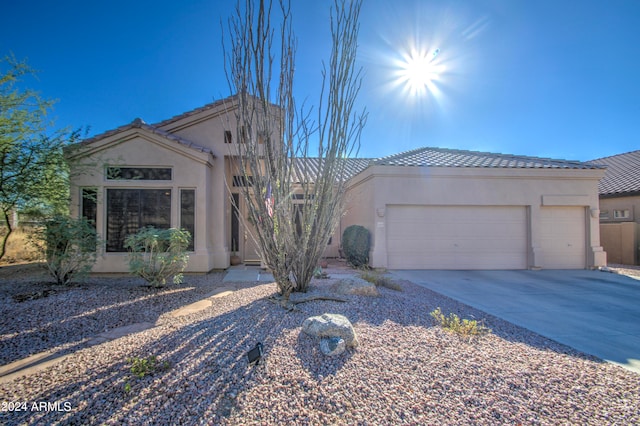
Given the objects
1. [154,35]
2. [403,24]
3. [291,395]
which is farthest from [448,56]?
[291,395]

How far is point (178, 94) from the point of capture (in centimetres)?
975

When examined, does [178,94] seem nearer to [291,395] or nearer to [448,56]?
[448,56]

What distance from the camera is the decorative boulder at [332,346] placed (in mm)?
3353

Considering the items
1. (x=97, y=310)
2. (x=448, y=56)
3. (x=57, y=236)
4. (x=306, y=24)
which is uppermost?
(x=448, y=56)

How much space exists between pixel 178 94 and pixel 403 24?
23.0 feet

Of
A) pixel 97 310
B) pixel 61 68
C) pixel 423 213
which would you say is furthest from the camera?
pixel 423 213

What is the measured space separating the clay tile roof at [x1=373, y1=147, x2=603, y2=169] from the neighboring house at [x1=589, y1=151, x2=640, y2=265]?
4.55 metres

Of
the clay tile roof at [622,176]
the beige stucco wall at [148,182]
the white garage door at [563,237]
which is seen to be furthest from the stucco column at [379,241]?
the clay tile roof at [622,176]

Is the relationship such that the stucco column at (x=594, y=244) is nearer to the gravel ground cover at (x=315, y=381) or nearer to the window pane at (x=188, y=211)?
the gravel ground cover at (x=315, y=381)

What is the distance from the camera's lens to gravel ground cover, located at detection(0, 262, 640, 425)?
97.0 inches

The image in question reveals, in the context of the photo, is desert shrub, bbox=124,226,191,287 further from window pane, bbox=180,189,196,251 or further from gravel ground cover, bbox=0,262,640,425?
gravel ground cover, bbox=0,262,640,425

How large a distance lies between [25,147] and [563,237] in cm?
1685

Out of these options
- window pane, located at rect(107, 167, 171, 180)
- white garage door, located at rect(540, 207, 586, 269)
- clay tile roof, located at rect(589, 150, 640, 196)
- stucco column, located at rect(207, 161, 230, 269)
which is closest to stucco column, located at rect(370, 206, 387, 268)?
stucco column, located at rect(207, 161, 230, 269)

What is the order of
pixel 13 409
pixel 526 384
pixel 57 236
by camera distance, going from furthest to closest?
pixel 57 236 < pixel 526 384 < pixel 13 409
